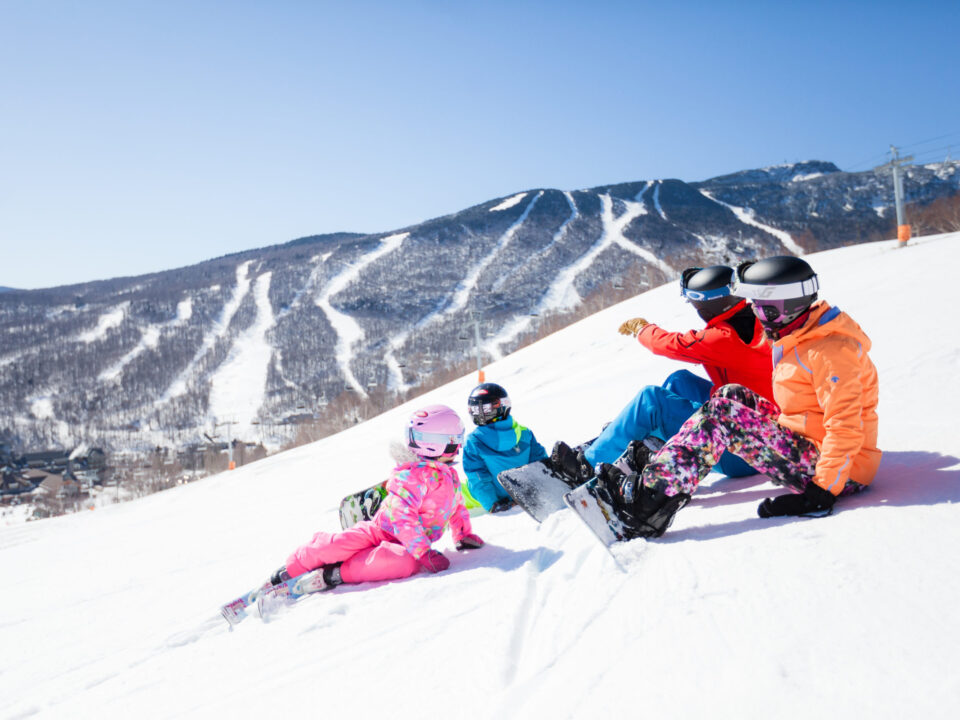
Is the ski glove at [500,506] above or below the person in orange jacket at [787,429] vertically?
below

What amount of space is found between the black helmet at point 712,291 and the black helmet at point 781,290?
2.61ft

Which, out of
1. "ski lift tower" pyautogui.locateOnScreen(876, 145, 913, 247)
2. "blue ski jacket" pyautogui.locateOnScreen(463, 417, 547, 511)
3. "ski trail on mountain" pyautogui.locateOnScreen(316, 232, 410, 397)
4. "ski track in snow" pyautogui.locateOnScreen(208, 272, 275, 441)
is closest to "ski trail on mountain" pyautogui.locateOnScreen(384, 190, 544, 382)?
"ski trail on mountain" pyautogui.locateOnScreen(316, 232, 410, 397)

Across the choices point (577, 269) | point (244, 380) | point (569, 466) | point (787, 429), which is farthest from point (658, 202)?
point (787, 429)

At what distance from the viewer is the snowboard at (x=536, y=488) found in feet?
11.1

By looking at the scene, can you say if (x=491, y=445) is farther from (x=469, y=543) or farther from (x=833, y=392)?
(x=833, y=392)

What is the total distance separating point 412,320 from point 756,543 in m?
110

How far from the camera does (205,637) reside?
275 centimetres

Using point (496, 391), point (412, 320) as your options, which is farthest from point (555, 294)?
point (496, 391)

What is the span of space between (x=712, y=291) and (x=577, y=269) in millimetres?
113117

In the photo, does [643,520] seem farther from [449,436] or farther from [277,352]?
[277,352]

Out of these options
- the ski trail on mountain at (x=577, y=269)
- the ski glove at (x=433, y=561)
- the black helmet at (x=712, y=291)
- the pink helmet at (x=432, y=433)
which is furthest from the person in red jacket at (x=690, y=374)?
the ski trail on mountain at (x=577, y=269)

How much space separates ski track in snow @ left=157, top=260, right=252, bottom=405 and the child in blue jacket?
330 feet

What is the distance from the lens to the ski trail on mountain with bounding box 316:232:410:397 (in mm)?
96938

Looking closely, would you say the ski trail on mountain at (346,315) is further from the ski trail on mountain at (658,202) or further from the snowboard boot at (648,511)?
the snowboard boot at (648,511)
